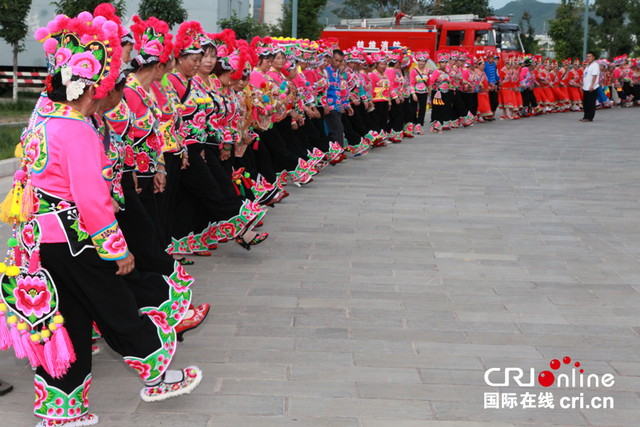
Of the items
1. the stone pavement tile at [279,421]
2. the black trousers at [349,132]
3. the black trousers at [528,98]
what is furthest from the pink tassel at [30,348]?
the black trousers at [528,98]

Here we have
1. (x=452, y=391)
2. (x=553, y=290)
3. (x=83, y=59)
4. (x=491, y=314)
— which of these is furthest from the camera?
(x=553, y=290)

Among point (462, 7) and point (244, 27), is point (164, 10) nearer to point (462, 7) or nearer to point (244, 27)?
point (244, 27)

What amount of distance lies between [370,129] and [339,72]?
7.40 ft

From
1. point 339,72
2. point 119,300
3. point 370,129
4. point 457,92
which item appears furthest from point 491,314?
point 457,92

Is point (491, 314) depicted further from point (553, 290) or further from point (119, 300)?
point (119, 300)

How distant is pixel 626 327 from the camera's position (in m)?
4.81

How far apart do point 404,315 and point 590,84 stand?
18036 millimetres

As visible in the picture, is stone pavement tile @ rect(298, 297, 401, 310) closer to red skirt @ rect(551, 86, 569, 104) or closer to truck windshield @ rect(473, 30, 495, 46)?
red skirt @ rect(551, 86, 569, 104)

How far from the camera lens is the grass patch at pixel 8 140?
38.1ft

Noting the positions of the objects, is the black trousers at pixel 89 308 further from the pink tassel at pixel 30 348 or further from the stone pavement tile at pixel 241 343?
the stone pavement tile at pixel 241 343

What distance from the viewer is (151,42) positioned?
468cm

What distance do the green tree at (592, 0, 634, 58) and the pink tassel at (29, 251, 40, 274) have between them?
59123mm

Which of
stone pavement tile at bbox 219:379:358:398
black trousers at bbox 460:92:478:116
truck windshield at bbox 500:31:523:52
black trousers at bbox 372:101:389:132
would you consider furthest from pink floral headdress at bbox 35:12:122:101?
truck windshield at bbox 500:31:523:52

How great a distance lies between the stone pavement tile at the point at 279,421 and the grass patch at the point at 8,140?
9.15 m
